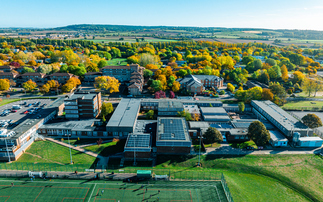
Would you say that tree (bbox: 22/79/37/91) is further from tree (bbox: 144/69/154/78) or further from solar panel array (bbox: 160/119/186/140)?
solar panel array (bbox: 160/119/186/140)

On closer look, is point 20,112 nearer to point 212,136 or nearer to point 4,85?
point 4,85

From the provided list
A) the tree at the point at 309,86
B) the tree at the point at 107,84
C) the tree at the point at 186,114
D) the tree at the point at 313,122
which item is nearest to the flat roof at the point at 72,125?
the tree at the point at 186,114

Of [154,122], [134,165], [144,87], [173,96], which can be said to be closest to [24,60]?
[144,87]

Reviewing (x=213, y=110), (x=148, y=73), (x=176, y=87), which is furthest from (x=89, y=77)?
(x=213, y=110)

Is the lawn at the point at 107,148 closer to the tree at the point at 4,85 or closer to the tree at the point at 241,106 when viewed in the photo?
the tree at the point at 241,106

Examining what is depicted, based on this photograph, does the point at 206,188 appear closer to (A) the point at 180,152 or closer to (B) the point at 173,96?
(A) the point at 180,152

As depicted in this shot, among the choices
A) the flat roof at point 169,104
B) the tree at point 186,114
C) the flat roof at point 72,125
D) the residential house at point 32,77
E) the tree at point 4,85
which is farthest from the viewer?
the residential house at point 32,77
